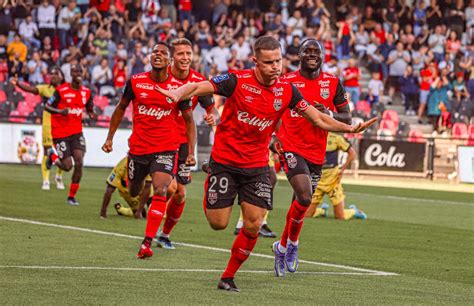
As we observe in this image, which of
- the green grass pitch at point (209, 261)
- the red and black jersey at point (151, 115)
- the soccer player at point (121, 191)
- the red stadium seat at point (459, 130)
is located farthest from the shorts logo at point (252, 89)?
the red stadium seat at point (459, 130)

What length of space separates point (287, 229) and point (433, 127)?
2558 cm

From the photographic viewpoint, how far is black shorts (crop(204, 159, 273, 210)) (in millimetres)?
11688

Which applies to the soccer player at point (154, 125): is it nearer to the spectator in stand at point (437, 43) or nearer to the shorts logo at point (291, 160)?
the shorts logo at point (291, 160)

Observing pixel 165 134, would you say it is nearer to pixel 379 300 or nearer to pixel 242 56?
pixel 379 300

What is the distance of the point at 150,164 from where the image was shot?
1484 centimetres

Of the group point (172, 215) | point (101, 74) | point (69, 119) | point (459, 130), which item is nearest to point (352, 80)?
point (459, 130)

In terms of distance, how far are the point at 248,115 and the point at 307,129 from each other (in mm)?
2786

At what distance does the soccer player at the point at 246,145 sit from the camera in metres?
11.5

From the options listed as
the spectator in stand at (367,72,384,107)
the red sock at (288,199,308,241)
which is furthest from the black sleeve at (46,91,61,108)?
the spectator in stand at (367,72,384,107)

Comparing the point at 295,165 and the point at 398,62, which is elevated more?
the point at 295,165

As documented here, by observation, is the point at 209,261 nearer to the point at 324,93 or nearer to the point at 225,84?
the point at 324,93

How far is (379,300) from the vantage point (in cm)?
1116

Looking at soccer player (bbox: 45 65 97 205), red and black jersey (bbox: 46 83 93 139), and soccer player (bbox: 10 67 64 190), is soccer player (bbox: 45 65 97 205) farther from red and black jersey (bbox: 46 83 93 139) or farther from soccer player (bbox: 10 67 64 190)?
soccer player (bbox: 10 67 64 190)

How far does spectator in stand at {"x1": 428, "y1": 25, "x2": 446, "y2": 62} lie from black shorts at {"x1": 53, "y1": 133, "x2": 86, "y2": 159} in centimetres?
2107
